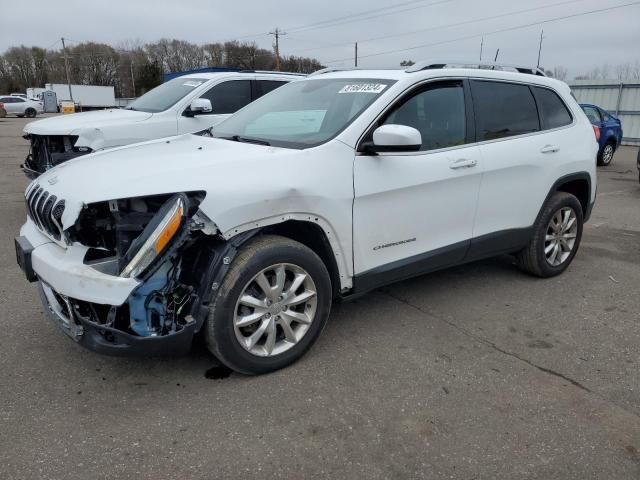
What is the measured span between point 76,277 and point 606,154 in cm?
1546

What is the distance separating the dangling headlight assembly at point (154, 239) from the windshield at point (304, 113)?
3.17 feet

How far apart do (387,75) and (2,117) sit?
44525mm

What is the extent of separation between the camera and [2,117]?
131 feet

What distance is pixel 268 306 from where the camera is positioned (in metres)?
2.99

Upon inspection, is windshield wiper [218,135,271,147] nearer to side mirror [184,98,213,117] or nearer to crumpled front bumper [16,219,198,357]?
crumpled front bumper [16,219,198,357]

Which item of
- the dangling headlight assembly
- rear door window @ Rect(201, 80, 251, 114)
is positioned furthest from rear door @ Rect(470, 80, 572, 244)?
rear door window @ Rect(201, 80, 251, 114)

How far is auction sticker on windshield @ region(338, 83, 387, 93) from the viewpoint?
11.7 feet

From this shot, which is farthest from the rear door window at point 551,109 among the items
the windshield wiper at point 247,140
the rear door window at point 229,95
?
the rear door window at point 229,95

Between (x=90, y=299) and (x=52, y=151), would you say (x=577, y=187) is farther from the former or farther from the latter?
(x=52, y=151)

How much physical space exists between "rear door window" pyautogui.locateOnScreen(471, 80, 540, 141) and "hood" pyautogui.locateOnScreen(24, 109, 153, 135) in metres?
4.68

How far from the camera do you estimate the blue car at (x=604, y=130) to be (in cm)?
1416

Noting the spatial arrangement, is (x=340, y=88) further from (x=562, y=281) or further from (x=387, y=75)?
(x=562, y=281)

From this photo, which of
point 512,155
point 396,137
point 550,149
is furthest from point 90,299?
point 550,149

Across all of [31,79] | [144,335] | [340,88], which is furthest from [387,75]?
[31,79]
